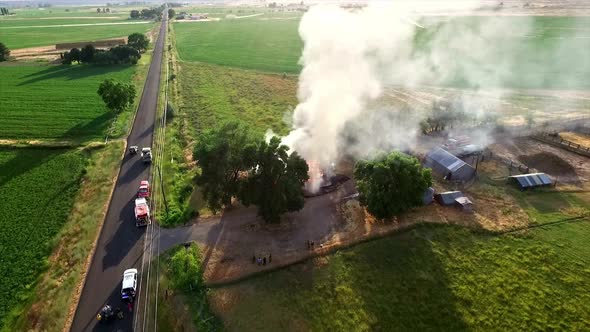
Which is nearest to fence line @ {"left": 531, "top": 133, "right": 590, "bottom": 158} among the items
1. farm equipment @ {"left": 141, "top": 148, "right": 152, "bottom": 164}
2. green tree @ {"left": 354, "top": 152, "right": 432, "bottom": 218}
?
green tree @ {"left": 354, "top": 152, "right": 432, "bottom": 218}

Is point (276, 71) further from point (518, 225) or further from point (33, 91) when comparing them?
point (518, 225)

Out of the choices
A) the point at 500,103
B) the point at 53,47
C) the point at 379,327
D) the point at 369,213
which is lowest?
the point at 379,327

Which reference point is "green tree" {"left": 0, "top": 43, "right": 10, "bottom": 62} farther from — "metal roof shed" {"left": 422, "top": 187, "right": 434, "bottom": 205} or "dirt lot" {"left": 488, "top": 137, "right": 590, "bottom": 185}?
"dirt lot" {"left": 488, "top": 137, "right": 590, "bottom": 185}

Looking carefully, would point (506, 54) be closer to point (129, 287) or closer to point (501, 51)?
point (501, 51)

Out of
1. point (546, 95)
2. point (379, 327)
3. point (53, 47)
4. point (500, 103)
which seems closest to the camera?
point (379, 327)

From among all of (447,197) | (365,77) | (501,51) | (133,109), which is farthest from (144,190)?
(501,51)

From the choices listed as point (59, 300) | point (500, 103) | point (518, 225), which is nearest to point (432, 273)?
point (518, 225)
